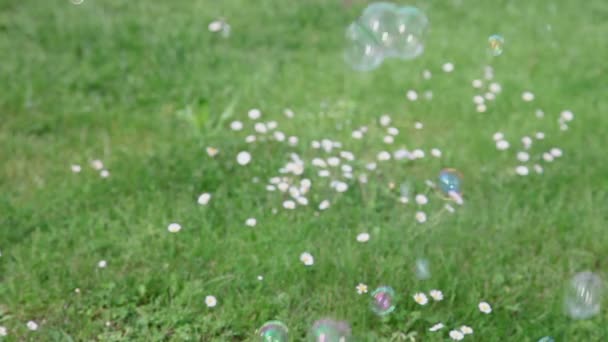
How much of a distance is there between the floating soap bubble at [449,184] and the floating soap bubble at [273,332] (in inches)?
47.1

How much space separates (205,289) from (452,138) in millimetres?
1823

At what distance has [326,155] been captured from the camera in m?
4.16

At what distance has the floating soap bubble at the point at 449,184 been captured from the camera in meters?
3.82

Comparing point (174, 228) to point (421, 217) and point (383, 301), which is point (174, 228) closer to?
point (383, 301)

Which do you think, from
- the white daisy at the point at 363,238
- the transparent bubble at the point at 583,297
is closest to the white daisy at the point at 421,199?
the white daisy at the point at 363,238

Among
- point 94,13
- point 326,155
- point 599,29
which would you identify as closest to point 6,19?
point 94,13

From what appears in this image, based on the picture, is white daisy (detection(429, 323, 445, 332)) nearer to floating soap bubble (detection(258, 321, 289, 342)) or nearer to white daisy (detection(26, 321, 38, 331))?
floating soap bubble (detection(258, 321, 289, 342))

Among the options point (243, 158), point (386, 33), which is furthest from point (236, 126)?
point (386, 33)

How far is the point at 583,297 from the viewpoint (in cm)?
327

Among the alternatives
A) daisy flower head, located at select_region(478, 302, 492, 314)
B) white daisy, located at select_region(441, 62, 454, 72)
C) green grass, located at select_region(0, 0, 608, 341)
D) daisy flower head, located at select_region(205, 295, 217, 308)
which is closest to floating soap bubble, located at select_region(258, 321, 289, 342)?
green grass, located at select_region(0, 0, 608, 341)

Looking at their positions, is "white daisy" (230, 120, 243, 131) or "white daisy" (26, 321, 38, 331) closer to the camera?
"white daisy" (26, 321, 38, 331)

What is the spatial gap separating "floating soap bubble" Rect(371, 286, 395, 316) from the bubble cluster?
5.04ft

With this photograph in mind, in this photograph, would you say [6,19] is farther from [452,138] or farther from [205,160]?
[452,138]

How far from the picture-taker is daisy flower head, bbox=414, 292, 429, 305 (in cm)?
320
